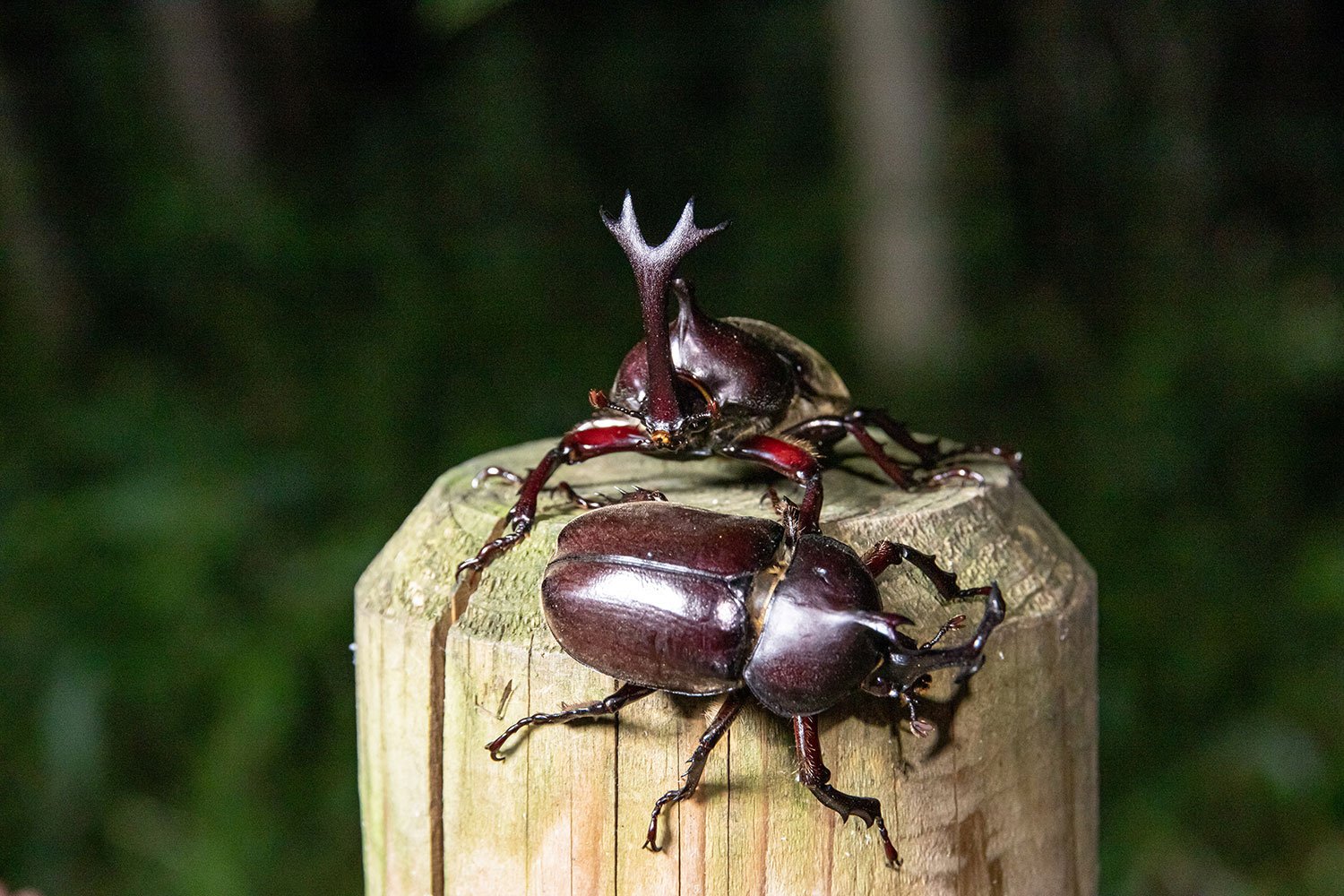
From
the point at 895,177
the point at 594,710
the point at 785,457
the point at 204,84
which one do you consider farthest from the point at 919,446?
the point at 204,84

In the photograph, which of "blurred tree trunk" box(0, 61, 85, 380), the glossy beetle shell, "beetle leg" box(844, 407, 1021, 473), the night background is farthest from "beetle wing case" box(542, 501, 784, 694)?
"blurred tree trunk" box(0, 61, 85, 380)

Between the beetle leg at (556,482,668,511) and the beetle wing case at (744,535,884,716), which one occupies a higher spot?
the beetle leg at (556,482,668,511)

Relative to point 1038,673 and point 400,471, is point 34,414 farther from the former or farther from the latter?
point 1038,673

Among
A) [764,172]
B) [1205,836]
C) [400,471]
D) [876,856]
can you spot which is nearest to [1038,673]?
[876,856]

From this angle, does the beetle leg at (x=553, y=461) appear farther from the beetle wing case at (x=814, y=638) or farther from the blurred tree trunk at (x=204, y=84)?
the blurred tree trunk at (x=204, y=84)

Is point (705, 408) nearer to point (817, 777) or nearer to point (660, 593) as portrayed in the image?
point (660, 593)

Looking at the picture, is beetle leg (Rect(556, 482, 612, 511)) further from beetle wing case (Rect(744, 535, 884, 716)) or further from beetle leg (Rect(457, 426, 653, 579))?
beetle wing case (Rect(744, 535, 884, 716))

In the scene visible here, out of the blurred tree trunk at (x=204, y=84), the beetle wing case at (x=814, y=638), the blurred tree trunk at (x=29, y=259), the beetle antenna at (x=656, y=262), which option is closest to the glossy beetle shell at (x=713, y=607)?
the beetle wing case at (x=814, y=638)
